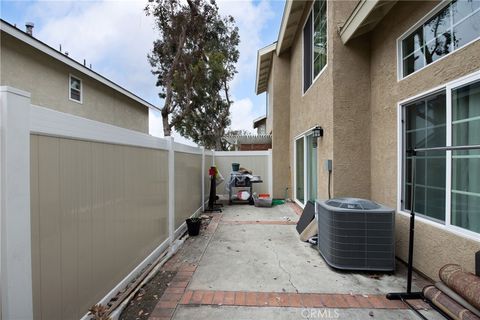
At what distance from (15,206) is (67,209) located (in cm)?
53

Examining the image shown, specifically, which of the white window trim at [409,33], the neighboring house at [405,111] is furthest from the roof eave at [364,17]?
the white window trim at [409,33]

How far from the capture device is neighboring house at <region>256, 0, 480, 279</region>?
2.84 metres

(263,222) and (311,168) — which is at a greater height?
(311,168)

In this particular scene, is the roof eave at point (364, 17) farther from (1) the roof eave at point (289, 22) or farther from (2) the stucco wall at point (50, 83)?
(2) the stucco wall at point (50, 83)

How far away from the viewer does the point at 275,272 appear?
3621 millimetres

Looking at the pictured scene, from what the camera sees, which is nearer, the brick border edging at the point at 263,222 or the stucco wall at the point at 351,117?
the stucco wall at the point at 351,117

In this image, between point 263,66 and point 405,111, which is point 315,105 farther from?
point 263,66

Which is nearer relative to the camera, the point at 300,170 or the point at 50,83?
the point at 50,83

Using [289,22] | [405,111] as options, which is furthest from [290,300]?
[289,22]

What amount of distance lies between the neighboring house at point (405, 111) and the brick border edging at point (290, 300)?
0.95 m

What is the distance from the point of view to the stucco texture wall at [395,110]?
284 centimetres

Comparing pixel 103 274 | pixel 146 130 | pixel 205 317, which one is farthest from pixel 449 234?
pixel 146 130

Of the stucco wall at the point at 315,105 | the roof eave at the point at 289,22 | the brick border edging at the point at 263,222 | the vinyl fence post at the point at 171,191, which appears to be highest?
the roof eave at the point at 289,22

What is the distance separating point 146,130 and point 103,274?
13.5 m
